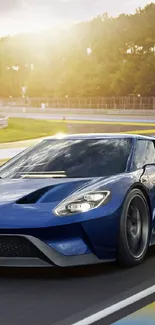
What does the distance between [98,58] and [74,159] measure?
336ft

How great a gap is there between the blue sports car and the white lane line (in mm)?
756

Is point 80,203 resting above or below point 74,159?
below

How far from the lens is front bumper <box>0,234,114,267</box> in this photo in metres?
6.13

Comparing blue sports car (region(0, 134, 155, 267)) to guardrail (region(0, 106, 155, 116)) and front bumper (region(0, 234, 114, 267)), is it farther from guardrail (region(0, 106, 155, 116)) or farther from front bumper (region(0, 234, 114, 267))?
guardrail (region(0, 106, 155, 116))

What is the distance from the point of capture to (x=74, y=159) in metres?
7.53

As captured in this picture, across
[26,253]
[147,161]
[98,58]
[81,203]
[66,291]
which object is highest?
[98,58]

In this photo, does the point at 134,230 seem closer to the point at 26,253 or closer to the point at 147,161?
the point at 147,161

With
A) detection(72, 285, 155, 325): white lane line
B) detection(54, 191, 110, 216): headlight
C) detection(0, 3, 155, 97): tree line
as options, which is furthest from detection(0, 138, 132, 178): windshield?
detection(0, 3, 155, 97): tree line

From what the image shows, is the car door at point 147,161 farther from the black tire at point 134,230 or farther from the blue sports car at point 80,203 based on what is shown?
the black tire at point 134,230

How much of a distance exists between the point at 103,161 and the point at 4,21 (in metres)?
126

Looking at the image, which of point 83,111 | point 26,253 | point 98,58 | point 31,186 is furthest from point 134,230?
point 98,58

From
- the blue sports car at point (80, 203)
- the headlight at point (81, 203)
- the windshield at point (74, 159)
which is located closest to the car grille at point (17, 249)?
the blue sports car at point (80, 203)

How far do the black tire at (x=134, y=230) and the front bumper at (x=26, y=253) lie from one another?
2.24 feet

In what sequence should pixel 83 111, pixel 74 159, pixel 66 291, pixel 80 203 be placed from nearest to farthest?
1. pixel 66 291
2. pixel 80 203
3. pixel 74 159
4. pixel 83 111
